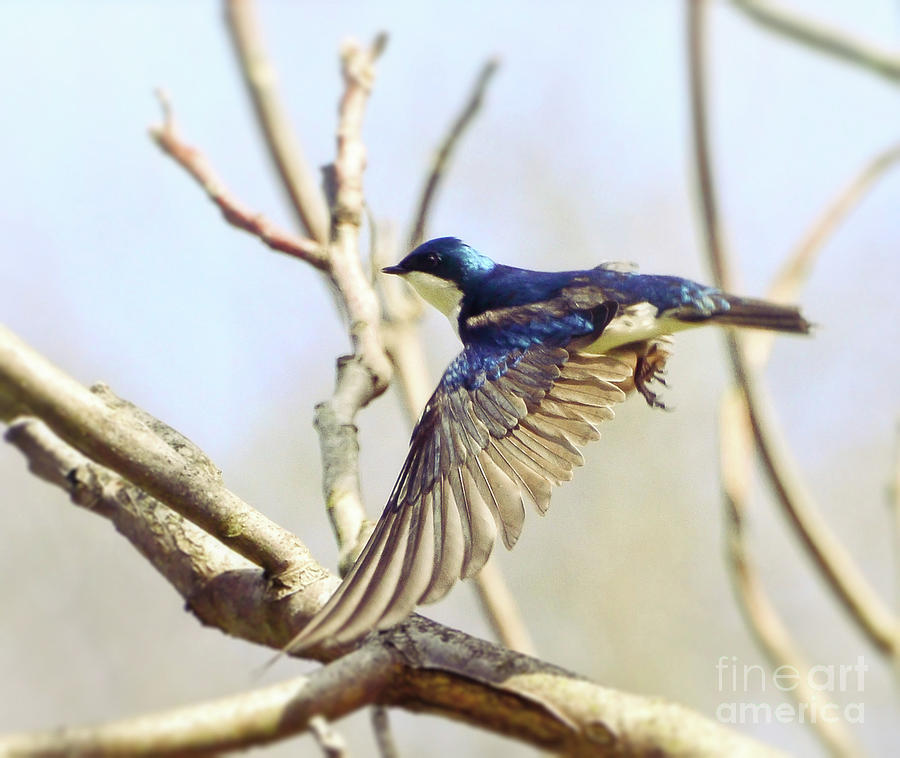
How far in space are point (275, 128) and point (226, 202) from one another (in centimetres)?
39

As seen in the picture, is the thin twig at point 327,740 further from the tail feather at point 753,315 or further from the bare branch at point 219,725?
the tail feather at point 753,315

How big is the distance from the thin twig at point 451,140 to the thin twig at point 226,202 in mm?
373

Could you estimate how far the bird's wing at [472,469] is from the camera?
166 cm

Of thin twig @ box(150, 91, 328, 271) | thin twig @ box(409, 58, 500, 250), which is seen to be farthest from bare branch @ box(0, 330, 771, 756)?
thin twig @ box(409, 58, 500, 250)

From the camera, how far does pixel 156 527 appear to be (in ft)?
6.48

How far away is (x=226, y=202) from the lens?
2.53 metres

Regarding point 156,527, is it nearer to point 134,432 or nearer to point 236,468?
point 134,432

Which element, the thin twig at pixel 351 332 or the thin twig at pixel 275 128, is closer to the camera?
the thin twig at pixel 351 332

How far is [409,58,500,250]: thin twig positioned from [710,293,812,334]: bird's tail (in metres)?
0.82

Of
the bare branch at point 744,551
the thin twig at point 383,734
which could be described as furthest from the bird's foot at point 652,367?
the thin twig at point 383,734

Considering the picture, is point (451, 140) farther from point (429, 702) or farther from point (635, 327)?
point (429, 702)

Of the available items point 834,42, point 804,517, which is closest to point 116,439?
point 804,517

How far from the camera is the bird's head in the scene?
3.25m

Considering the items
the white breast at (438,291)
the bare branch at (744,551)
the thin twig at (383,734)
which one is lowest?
the thin twig at (383,734)
